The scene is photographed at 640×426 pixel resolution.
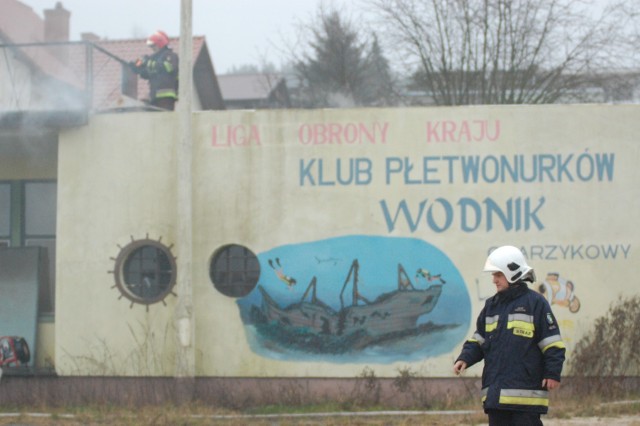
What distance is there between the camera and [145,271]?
13289mm

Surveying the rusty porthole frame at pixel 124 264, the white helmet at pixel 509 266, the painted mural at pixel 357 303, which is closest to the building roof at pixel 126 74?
the rusty porthole frame at pixel 124 264

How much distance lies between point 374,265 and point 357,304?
23.1 inches

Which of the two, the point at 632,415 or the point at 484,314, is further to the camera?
the point at 632,415

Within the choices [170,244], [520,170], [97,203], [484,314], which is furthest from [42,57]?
[484,314]

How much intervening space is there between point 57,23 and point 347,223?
28.5 feet

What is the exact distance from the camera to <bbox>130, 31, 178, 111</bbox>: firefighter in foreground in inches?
581

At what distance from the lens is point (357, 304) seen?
42.0 ft

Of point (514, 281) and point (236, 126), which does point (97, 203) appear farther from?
point (514, 281)

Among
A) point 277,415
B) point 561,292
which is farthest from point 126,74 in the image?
point 561,292

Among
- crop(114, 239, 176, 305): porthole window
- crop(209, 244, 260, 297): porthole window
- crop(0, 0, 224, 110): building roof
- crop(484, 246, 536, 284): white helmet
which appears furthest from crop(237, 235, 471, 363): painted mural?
crop(484, 246, 536, 284): white helmet

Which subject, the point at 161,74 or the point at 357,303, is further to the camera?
the point at 161,74

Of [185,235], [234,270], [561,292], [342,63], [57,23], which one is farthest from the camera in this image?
[342,63]

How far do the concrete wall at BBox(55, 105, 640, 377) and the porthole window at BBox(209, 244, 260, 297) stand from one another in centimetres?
12

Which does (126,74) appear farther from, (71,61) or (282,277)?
(282,277)
